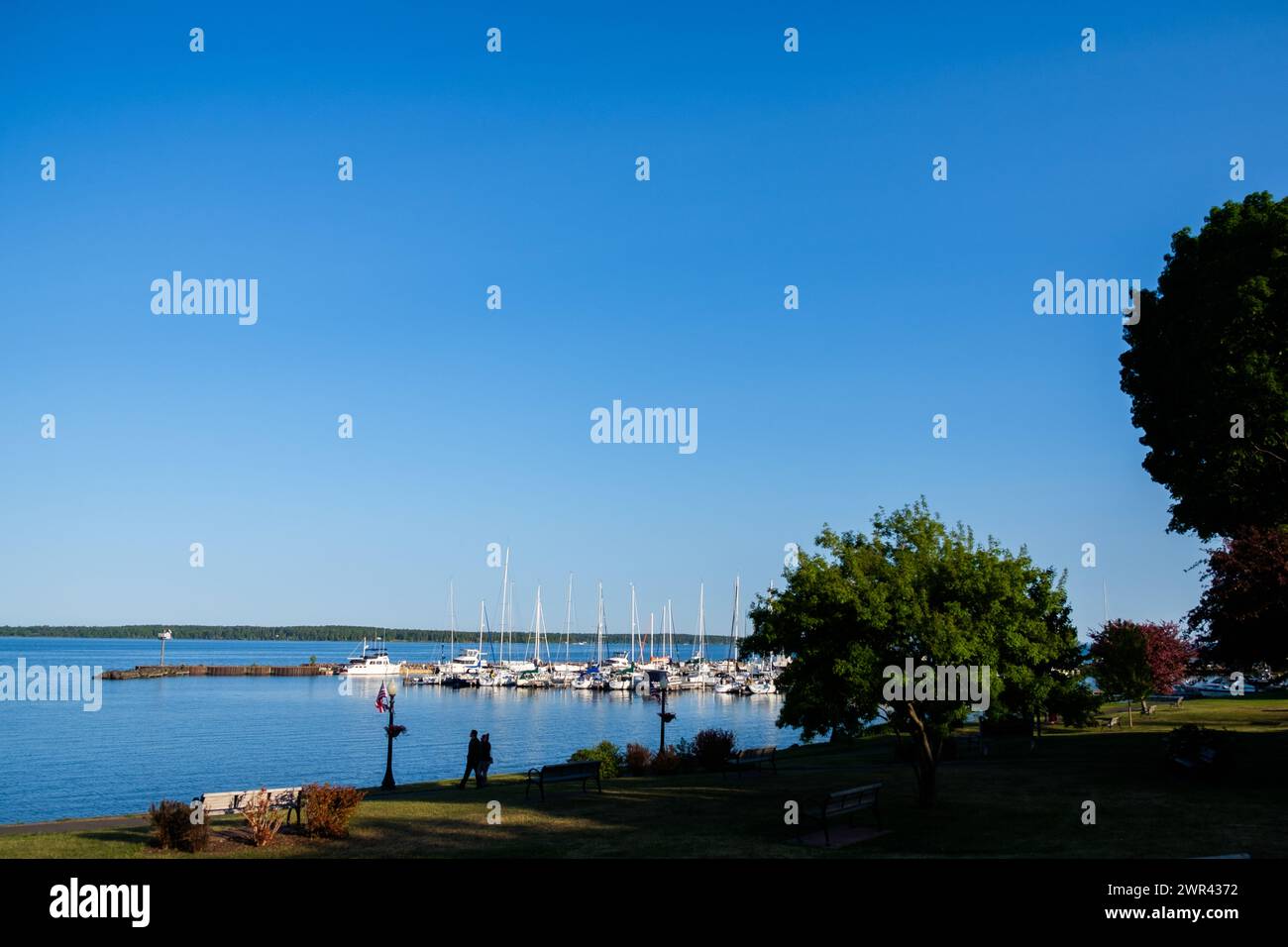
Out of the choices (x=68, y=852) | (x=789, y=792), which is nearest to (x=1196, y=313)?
(x=789, y=792)

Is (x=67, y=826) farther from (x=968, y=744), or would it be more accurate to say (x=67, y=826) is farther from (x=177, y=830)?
(x=968, y=744)

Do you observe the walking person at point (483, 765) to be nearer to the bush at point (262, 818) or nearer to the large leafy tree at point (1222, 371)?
the bush at point (262, 818)

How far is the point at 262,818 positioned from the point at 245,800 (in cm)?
274

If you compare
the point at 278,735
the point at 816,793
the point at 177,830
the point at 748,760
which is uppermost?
the point at 177,830

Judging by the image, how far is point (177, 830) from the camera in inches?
699

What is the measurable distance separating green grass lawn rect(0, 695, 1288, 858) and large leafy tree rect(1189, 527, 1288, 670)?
11.4 feet

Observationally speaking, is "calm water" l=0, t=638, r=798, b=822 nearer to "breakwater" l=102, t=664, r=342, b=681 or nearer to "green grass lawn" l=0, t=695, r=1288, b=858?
"breakwater" l=102, t=664, r=342, b=681

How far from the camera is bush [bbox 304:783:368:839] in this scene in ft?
61.5

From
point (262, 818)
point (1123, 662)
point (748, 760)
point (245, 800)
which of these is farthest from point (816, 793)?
point (1123, 662)

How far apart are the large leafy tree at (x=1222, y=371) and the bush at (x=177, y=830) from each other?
3069cm

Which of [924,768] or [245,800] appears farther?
[924,768]

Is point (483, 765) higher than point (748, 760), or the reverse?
point (483, 765)
